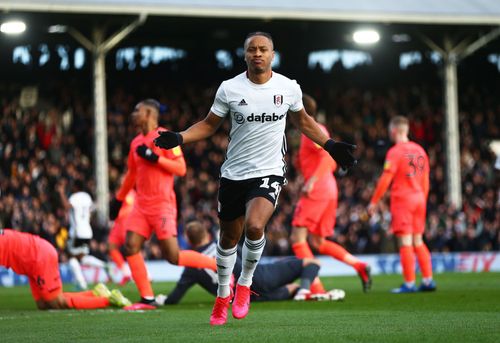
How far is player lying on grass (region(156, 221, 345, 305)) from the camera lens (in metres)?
13.0

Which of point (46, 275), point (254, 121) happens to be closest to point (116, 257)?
point (46, 275)

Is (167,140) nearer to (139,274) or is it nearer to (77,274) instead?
(139,274)

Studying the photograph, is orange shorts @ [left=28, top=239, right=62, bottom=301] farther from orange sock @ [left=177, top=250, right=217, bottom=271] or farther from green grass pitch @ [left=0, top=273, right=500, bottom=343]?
orange sock @ [left=177, top=250, right=217, bottom=271]

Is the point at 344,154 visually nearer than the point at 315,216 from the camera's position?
Yes

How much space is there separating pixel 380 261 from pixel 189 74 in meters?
12.2


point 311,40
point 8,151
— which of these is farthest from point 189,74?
point 8,151

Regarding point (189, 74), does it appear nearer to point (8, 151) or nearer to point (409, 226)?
point (8, 151)

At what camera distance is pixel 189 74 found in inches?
1382

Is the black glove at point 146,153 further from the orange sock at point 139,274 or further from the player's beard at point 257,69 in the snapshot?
the player's beard at point 257,69

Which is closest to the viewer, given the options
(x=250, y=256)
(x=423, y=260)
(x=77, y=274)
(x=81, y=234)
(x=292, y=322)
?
(x=250, y=256)

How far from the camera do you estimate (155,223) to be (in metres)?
12.6

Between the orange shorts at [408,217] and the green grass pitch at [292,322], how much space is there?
4.67 ft

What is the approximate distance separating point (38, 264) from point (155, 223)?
165 centimetres

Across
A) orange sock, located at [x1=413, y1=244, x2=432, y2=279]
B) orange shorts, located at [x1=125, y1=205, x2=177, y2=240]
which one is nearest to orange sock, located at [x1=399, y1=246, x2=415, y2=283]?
orange sock, located at [x1=413, y1=244, x2=432, y2=279]
